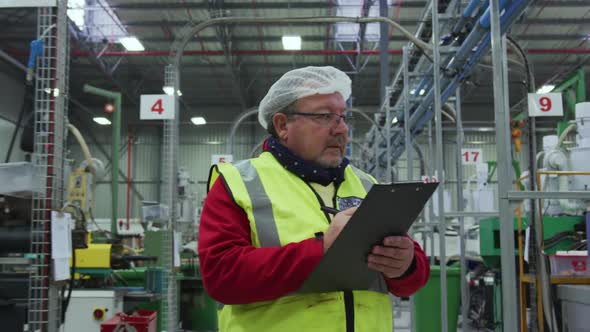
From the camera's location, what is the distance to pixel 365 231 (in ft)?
3.73

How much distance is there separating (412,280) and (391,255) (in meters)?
0.21

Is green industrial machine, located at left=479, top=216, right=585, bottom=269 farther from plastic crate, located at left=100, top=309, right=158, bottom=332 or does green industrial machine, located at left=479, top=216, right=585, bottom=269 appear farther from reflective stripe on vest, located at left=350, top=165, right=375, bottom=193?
plastic crate, located at left=100, top=309, right=158, bottom=332

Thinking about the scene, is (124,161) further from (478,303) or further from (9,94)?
(478,303)

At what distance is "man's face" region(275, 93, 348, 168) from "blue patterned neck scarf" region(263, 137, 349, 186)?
0.02m

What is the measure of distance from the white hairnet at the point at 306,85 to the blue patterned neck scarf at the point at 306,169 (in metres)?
0.13

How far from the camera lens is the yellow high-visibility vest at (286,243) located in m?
1.26

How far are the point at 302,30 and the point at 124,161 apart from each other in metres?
8.07

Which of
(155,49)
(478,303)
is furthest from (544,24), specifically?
(155,49)

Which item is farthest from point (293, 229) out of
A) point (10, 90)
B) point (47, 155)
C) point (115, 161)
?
point (10, 90)

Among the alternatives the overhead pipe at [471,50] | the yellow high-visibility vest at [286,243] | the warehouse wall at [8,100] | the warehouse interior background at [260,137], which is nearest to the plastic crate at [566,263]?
the warehouse interior background at [260,137]

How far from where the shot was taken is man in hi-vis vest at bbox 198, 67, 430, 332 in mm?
1188

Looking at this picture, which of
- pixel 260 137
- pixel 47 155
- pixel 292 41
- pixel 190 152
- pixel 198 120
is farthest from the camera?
pixel 190 152

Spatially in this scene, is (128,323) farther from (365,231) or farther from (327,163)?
(365,231)

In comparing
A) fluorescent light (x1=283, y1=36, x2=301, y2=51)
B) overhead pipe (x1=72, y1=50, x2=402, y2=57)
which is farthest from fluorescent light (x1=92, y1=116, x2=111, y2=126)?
fluorescent light (x1=283, y1=36, x2=301, y2=51)
